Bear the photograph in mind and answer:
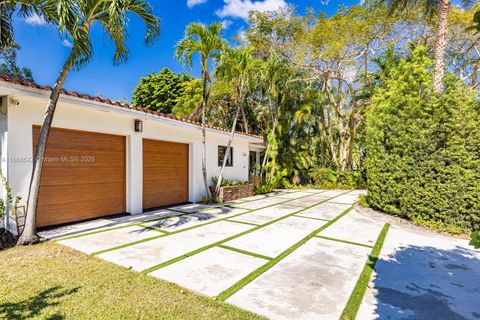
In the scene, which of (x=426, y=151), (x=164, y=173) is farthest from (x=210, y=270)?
(x=426, y=151)

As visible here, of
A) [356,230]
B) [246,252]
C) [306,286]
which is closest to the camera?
[306,286]

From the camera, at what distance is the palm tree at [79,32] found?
178 inches

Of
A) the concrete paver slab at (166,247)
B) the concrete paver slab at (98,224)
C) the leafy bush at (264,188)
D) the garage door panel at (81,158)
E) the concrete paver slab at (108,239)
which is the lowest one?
the concrete paver slab at (166,247)

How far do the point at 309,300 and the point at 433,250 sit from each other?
3673mm

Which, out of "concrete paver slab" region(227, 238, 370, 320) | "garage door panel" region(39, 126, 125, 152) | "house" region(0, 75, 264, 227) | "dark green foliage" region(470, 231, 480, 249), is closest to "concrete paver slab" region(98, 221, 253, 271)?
"concrete paver slab" region(227, 238, 370, 320)

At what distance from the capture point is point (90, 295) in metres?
3.20

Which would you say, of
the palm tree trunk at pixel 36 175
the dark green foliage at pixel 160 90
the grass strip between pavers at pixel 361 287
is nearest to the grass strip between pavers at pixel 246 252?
the grass strip between pavers at pixel 361 287

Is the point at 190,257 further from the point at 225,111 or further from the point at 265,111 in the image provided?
the point at 225,111

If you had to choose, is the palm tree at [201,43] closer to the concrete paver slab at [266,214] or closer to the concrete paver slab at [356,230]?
the concrete paver slab at [266,214]

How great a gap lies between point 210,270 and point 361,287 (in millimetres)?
2230

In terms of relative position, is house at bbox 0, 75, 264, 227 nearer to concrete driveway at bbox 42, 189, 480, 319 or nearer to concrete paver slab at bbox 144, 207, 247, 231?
concrete driveway at bbox 42, 189, 480, 319

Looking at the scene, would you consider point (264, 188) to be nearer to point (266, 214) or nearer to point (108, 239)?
point (266, 214)

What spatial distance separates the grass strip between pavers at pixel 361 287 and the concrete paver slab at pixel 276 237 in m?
1.47

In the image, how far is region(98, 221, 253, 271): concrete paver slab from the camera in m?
4.32
